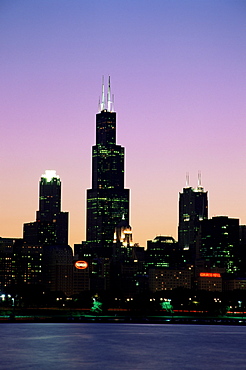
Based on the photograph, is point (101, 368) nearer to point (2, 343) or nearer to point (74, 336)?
point (2, 343)

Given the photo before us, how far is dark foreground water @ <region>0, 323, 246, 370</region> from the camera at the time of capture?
115 meters

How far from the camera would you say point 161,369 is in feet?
358

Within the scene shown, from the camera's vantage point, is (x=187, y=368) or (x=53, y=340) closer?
(x=187, y=368)

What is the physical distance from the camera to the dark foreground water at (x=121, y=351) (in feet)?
377

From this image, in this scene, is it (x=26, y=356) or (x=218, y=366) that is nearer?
(x=218, y=366)

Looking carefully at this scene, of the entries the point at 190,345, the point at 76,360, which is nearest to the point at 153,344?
the point at 190,345

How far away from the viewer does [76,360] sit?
119938mm

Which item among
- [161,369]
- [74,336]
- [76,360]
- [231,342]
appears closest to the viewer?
[161,369]

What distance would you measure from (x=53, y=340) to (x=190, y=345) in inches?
966

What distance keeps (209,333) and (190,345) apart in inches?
1582

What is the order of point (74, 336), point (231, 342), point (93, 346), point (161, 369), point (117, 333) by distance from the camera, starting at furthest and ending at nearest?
point (117, 333) → point (74, 336) → point (231, 342) → point (93, 346) → point (161, 369)

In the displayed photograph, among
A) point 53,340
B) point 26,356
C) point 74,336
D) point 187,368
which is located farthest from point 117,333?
point 187,368

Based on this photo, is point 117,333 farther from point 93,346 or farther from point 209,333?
point 93,346

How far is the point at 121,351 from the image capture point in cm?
13575
